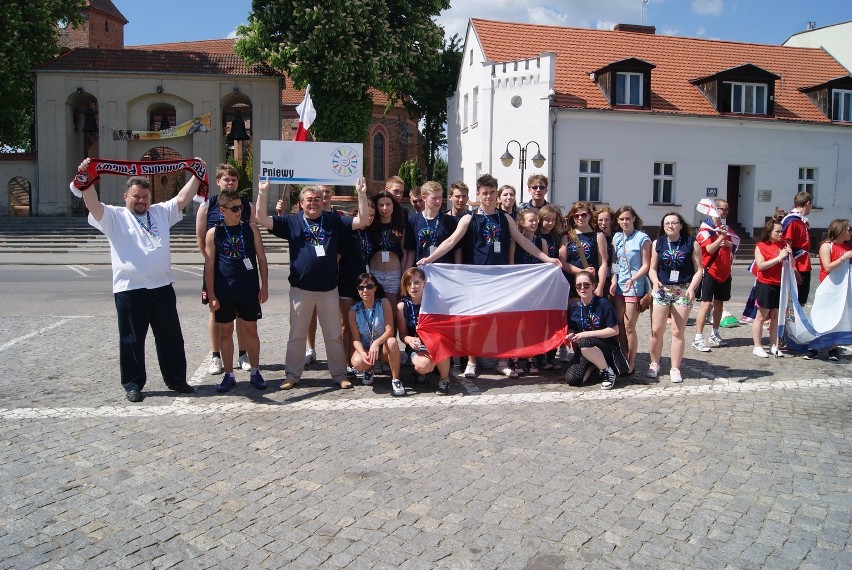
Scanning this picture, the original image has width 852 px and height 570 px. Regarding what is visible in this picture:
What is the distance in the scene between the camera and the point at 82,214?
35250 mm

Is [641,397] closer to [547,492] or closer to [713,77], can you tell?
[547,492]

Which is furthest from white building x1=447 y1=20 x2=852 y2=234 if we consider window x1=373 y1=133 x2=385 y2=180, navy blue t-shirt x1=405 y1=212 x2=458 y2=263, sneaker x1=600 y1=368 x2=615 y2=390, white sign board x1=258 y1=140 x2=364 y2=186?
sneaker x1=600 y1=368 x2=615 y2=390

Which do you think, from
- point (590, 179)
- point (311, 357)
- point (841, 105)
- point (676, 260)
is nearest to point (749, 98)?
point (841, 105)

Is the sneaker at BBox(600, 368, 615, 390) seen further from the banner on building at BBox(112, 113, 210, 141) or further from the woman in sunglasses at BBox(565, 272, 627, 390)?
the banner on building at BBox(112, 113, 210, 141)

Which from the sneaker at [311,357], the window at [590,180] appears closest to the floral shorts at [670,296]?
the sneaker at [311,357]

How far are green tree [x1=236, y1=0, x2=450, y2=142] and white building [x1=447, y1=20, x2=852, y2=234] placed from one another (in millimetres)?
2812

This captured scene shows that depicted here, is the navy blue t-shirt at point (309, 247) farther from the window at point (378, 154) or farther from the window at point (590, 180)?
the window at point (378, 154)

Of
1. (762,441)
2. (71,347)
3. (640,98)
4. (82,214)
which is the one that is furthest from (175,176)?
(762,441)

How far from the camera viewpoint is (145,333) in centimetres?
675

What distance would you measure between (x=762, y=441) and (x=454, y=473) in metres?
2.52

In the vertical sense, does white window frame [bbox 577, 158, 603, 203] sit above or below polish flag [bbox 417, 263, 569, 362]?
above

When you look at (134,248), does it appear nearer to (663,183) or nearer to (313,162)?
(313,162)

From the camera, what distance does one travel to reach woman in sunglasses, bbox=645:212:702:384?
7422 mm

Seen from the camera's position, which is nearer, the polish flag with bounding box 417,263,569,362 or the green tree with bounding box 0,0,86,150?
the polish flag with bounding box 417,263,569,362
